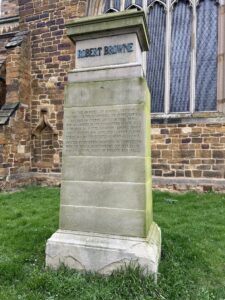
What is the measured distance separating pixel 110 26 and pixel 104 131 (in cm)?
122

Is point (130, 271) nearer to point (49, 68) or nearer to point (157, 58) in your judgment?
point (157, 58)

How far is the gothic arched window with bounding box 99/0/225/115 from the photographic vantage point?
27.8 ft

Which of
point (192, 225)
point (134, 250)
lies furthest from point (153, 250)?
point (192, 225)

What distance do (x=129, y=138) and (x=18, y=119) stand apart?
6.74m

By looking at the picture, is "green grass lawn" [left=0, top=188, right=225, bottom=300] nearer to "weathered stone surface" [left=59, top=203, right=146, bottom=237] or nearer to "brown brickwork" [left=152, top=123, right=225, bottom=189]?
"weathered stone surface" [left=59, top=203, right=146, bottom=237]

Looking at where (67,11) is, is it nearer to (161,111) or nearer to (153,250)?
(161,111)

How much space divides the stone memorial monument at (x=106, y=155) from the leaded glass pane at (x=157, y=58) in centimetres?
524

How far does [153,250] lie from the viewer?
3.39 meters

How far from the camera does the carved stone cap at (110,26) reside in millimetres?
3523

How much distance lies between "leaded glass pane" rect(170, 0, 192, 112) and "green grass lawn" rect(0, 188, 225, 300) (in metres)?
3.54

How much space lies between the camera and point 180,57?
8.80 m

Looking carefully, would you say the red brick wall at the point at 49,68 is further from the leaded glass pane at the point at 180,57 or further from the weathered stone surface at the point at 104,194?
the weathered stone surface at the point at 104,194

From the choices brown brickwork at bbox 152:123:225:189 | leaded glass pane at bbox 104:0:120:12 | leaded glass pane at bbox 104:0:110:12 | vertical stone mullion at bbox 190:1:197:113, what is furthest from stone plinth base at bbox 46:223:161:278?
leaded glass pane at bbox 104:0:110:12

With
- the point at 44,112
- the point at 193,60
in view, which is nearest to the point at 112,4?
the point at 193,60
